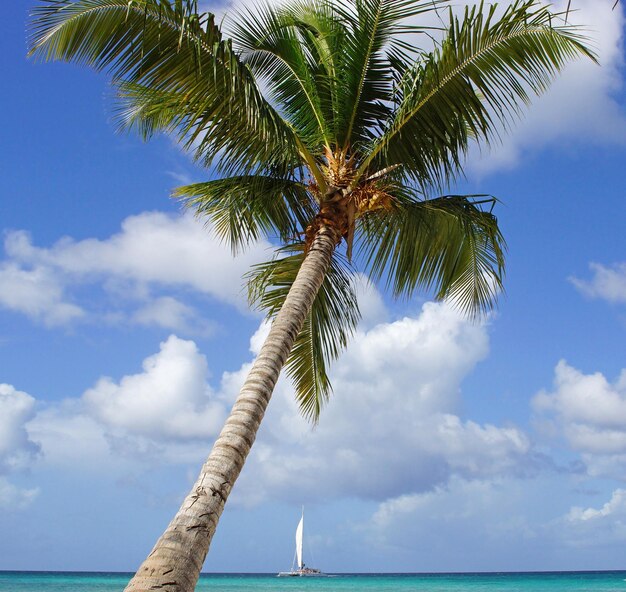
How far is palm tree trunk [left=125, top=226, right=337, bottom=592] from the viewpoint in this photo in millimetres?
4344

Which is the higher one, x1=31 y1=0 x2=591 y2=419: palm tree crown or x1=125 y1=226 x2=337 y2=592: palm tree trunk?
x1=31 y1=0 x2=591 y2=419: palm tree crown

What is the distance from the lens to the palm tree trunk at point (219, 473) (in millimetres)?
4344

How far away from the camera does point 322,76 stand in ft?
30.4

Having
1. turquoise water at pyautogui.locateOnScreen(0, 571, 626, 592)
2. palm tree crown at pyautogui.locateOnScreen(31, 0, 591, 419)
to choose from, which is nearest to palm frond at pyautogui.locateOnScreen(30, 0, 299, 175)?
palm tree crown at pyautogui.locateOnScreen(31, 0, 591, 419)

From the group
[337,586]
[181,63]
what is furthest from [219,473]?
[337,586]

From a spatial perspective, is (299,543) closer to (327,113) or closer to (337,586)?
(337,586)

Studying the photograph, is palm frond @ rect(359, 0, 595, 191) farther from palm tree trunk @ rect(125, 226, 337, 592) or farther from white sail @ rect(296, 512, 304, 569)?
white sail @ rect(296, 512, 304, 569)

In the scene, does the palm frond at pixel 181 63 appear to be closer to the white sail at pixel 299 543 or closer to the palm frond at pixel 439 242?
the palm frond at pixel 439 242

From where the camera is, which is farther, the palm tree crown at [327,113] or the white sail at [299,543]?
the white sail at [299,543]

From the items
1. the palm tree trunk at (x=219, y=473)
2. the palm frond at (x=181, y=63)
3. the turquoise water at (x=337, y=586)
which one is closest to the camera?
the palm tree trunk at (x=219, y=473)

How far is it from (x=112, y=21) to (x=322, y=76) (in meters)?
2.71

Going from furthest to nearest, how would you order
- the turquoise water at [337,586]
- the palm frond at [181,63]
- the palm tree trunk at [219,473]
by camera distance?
the turquoise water at [337,586]
the palm frond at [181,63]
the palm tree trunk at [219,473]

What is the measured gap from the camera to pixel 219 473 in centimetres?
521

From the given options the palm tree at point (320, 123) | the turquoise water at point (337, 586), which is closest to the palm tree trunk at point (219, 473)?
the palm tree at point (320, 123)
